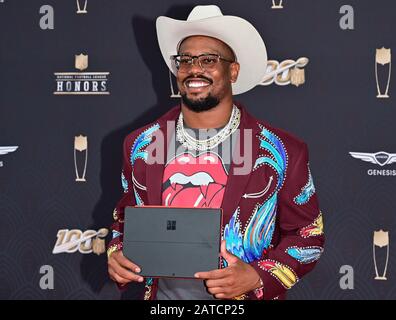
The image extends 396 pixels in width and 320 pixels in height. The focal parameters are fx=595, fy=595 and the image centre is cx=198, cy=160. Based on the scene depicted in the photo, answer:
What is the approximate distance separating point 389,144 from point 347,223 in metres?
0.53

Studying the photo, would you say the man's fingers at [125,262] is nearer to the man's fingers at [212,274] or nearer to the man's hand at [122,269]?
the man's hand at [122,269]

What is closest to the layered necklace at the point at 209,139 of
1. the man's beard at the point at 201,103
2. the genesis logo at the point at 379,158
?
the man's beard at the point at 201,103

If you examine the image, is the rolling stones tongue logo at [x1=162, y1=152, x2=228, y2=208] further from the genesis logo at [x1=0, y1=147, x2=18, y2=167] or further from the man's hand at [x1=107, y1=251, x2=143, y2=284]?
the genesis logo at [x1=0, y1=147, x2=18, y2=167]

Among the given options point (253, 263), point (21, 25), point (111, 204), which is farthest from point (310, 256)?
point (21, 25)

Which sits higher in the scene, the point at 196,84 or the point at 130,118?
the point at 196,84

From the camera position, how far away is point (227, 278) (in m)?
2.07

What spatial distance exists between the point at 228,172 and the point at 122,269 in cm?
59

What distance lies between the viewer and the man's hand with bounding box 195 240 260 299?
206 cm

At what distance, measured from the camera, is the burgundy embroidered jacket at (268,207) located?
236cm

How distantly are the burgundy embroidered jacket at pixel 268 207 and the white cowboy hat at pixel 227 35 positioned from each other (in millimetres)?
296

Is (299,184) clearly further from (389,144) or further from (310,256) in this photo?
(389,144)

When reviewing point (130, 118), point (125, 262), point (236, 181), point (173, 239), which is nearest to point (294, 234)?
point (236, 181)

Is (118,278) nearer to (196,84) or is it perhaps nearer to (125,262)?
(125,262)
